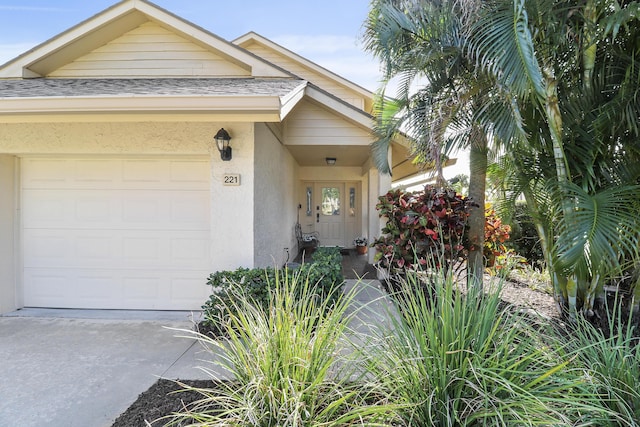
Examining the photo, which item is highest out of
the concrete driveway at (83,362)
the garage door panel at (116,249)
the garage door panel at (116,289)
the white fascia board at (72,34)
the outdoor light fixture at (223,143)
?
the white fascia board at (72,34)

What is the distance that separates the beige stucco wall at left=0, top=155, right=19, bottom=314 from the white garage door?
0.14m

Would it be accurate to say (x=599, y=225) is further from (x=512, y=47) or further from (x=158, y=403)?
(x=158, y=403)

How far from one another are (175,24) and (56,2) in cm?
542

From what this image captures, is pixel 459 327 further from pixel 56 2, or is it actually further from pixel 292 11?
pixel 56 2

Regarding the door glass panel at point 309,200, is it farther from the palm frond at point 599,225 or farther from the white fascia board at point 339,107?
the palm frond at point 599,225

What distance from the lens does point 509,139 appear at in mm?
3771

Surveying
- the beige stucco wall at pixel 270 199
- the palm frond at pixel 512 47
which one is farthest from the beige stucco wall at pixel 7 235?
the palm frond at pixel 512 47

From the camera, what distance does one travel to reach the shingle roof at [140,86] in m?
4.32

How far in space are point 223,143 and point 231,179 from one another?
0.53m

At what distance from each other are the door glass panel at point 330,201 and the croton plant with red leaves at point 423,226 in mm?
6779

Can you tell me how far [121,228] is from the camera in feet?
17.2

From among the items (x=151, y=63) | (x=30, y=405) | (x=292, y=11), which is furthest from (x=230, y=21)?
(x=30, y=405)

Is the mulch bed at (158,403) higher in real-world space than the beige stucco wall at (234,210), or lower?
lower

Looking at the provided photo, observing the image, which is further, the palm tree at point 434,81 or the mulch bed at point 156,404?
the palm tree at point 434,81
